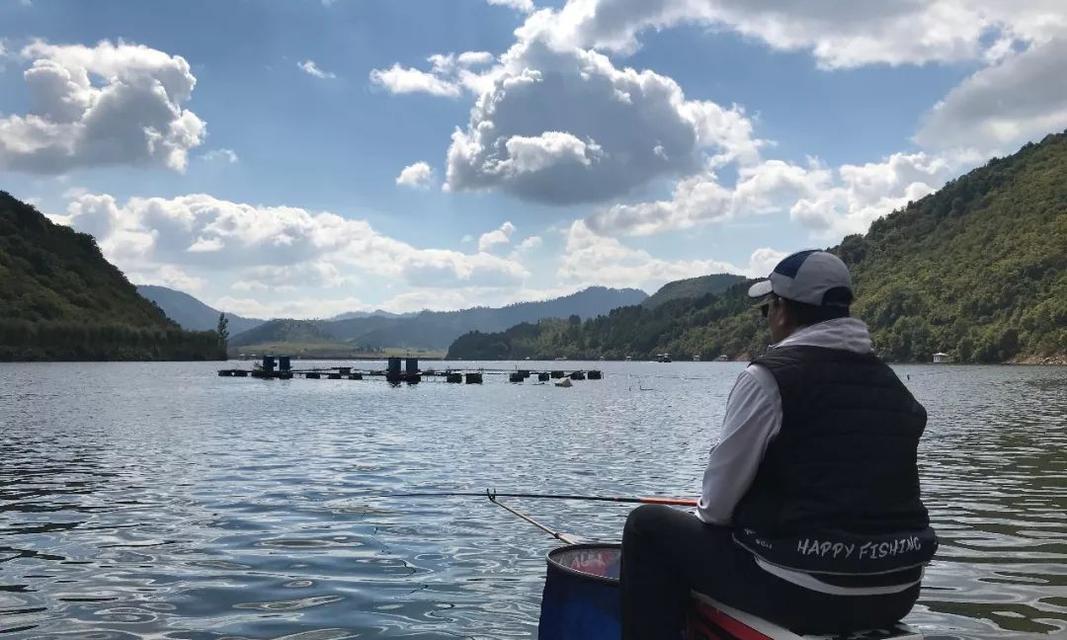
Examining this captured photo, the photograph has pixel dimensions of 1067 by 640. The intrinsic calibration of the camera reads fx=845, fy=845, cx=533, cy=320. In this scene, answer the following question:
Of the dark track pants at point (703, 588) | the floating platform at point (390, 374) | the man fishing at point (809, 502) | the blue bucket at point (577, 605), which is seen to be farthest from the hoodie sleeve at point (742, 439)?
the floating platform at point (390, 374)

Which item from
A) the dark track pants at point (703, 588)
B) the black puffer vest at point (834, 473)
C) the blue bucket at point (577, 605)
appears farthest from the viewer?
the blue bucket at point (577, 605)

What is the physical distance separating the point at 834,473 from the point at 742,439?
0.52m

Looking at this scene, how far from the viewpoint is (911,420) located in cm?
491

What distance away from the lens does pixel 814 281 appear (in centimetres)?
519

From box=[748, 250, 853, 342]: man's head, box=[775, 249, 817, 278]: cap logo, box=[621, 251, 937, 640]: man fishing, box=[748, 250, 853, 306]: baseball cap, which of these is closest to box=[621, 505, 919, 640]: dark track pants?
box=[621, 251, 937, 640]: man fishing

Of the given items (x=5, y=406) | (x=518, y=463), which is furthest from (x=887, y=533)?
(x=5, y=406)

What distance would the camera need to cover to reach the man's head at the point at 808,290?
17.0 feet

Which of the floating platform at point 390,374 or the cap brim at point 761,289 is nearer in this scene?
the cap brim at point 761,289

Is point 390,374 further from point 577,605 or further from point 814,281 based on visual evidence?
point 814,281

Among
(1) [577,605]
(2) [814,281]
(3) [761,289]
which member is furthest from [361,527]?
(2) [814,281]

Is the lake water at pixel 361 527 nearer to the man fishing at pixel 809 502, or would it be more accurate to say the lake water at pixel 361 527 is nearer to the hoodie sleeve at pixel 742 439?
the man fishing at pixel 809 502

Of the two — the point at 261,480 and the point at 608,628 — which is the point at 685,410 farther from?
the point at 608,628

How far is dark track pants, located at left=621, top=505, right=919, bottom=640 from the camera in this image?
4.82 m

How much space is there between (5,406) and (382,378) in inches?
3195
